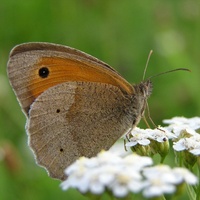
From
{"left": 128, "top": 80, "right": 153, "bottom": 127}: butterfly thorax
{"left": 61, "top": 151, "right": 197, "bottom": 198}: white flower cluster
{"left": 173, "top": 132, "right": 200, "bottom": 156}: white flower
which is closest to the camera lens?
{"left": 61, "top": 151, "right": 197, "bottom": 198}: white flower cluster

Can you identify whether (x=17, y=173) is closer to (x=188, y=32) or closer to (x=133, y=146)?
(x=133, y=146)

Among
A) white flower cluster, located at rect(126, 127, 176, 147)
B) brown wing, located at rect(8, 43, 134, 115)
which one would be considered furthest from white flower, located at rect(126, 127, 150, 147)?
brown wing, located at rect(8, 43, 134, 115)

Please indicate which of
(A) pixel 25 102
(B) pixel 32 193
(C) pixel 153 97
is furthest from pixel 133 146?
→ (C) pixel 153 97

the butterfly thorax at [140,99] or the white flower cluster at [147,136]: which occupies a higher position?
the butterfly thorax at [140,99]

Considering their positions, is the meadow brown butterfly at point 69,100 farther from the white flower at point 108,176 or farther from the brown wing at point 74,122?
the white flower at point 108,176

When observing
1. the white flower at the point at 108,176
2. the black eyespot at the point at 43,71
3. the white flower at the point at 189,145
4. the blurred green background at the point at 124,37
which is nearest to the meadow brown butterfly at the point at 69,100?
the black eyespot at the point at 43,71

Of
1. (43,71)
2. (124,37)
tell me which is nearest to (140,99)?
(43,71)

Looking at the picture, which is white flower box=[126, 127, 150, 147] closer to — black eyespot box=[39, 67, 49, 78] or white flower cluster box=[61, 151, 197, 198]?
white flower cluster box=[61, 151, 197, 198]
